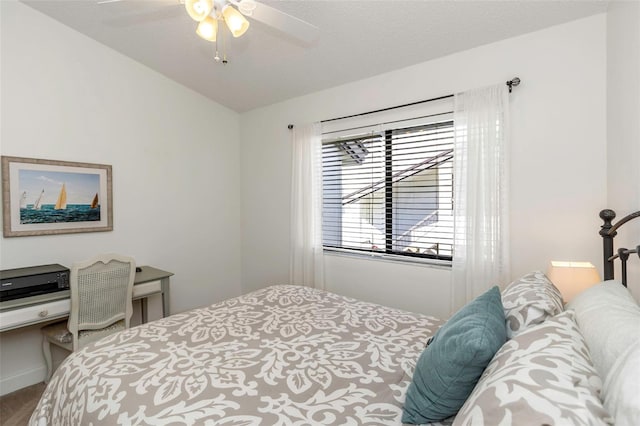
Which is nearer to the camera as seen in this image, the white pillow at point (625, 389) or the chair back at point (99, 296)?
the white pillow at point (625, 389)

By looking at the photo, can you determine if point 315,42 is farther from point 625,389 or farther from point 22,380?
point 22,380

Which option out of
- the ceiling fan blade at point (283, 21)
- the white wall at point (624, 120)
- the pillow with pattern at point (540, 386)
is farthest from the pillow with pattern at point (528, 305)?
the ceiling fan blade at point (283, 21)

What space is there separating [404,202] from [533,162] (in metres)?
1.00

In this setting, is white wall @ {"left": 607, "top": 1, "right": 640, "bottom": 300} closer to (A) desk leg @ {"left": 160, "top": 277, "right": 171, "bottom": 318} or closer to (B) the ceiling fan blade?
(B) the ceiling fan blade

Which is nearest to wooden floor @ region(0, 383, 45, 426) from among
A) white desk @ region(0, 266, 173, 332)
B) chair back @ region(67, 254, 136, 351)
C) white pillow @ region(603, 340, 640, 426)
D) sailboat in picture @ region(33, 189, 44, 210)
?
chair back @ region(67, 254, 136, 351)

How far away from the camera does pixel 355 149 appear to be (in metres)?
3.12

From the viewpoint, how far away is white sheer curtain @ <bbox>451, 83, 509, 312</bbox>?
7.24 feet

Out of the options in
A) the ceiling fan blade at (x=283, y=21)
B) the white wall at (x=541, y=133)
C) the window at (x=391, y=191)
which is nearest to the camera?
the ceiling fan blade at (x=283, y=21)

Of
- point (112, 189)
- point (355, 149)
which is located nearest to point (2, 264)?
point (112, 189)

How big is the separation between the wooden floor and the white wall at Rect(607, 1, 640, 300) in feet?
12.0

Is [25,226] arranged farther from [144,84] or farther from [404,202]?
[404,202]

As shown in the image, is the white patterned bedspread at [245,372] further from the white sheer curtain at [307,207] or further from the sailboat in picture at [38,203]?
the sailboat in picture at [38,203]

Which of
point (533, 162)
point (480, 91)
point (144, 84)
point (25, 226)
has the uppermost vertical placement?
point (144, 84)

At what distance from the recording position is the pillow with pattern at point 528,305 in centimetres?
107
